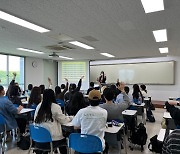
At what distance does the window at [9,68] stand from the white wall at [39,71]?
297mm

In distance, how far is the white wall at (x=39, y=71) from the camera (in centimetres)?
1026

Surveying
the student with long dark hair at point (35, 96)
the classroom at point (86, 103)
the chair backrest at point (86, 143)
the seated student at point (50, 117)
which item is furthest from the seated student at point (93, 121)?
the student with long dark hair at point (35, 96)

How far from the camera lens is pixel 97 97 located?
2.36 meters

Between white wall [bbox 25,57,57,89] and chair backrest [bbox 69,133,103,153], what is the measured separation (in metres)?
8.84

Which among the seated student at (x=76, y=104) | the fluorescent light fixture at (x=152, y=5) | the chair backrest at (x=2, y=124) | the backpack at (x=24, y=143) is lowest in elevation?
the backpack at (x=24, y=143)

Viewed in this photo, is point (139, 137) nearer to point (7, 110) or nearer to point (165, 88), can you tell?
point (7, 110)

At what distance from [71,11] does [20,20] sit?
130 cm

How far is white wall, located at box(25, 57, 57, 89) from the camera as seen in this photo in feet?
33.7

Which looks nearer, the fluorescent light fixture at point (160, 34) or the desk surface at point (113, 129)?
the desk surface at point (113, 129)

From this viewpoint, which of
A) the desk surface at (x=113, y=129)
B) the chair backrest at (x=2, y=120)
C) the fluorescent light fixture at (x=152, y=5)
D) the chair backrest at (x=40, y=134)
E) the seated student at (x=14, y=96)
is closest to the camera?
the chair backrest at (x=40, y=134)

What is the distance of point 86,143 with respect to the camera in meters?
2.06

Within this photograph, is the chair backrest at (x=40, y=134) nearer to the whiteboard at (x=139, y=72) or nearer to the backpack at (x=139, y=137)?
the backpack at (x=139, y=137)

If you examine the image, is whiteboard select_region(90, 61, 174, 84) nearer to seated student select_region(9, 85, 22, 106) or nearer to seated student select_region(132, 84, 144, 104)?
seated student select_region(132, 84, 144, 104)

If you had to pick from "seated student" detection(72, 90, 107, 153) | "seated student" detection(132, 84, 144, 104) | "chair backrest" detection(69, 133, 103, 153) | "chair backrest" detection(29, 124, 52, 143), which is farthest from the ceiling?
"chair backrest" detection(69, 133, 103, 153)
